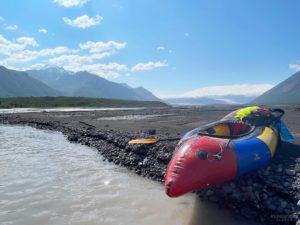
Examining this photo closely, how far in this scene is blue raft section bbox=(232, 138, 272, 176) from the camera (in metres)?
9.41

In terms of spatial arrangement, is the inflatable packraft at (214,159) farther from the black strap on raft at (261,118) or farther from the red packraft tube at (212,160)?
the black strap on raft at (261,118)

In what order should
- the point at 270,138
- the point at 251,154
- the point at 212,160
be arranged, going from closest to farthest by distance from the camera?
1. the point at 212,160
2. the point at 251,154
3. the point at 270,138

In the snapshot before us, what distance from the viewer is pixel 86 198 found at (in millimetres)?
10281

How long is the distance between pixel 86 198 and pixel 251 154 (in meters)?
5.58

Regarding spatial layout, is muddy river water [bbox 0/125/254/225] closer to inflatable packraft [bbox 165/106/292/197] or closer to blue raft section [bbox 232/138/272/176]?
inflatable packraft [bbox 165/106/292/197]

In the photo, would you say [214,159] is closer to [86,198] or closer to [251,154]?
[251,154]

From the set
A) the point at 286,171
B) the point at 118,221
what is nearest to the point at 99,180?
the point at 118,221

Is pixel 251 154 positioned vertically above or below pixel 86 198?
above

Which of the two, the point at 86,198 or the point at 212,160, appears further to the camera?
the point at 86,198

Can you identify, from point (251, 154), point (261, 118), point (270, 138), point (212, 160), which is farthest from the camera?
point (261, 118)

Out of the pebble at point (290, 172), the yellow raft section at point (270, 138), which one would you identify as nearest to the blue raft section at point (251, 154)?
the yellow raft section at point (270, 138)

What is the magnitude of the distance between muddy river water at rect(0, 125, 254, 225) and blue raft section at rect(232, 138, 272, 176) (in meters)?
1.53

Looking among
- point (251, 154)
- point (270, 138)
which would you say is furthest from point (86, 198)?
point (270, 138)

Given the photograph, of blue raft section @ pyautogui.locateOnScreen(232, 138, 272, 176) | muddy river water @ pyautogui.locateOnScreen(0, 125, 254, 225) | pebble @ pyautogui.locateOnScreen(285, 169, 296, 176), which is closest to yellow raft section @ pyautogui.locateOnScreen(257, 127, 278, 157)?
blue raft section @ pyautogui.locateOnScreen(232, 138, 272, 176)
